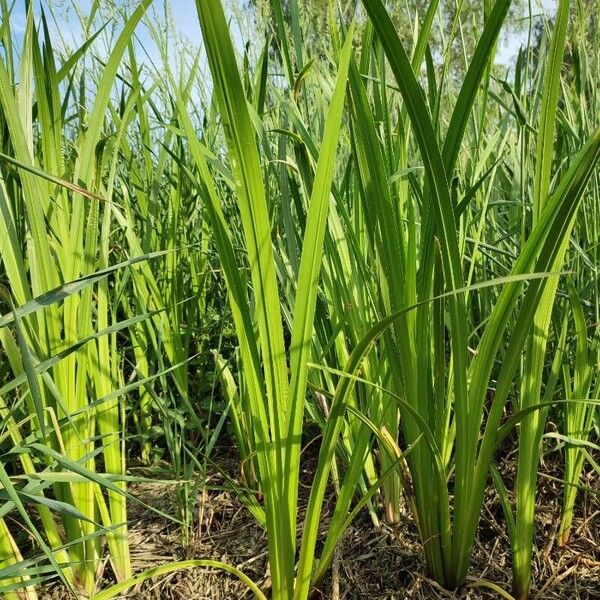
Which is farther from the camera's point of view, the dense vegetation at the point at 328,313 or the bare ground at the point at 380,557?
the bare ground at the point at 380,557

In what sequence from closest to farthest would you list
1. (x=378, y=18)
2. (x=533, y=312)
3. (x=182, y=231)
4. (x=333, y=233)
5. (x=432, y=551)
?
1. (x=378, y=18)
2. (x=533, y=312)
3. (x=432, y=551)
4. (x=333, y=233)
5. (x=182, y=231)

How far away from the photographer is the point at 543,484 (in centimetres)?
90

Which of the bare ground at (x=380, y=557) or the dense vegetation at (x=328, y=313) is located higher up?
the dense vegetation at (x=328, y=313)

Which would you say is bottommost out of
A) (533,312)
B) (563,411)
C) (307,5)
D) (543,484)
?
(543,484)

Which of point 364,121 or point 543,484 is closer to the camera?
point 364,121

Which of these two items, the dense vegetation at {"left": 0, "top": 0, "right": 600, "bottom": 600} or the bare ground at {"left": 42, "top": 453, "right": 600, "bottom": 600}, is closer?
the dense vegetation at {"left": 0, "top": 0, "right": 600, "bottom": 600}

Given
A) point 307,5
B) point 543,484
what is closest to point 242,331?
point 543,484

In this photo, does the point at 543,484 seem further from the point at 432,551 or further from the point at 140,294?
the point at 140,294

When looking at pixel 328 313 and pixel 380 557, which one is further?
pixel 328 313

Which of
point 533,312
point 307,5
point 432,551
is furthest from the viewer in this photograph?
point 307,5

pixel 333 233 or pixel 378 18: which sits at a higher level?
pixel 378 18

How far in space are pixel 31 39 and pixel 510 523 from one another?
83 cm

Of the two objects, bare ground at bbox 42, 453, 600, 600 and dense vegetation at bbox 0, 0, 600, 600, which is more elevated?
dense vegetation at bbox 0, 0, 600, 600

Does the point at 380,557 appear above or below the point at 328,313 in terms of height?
below
